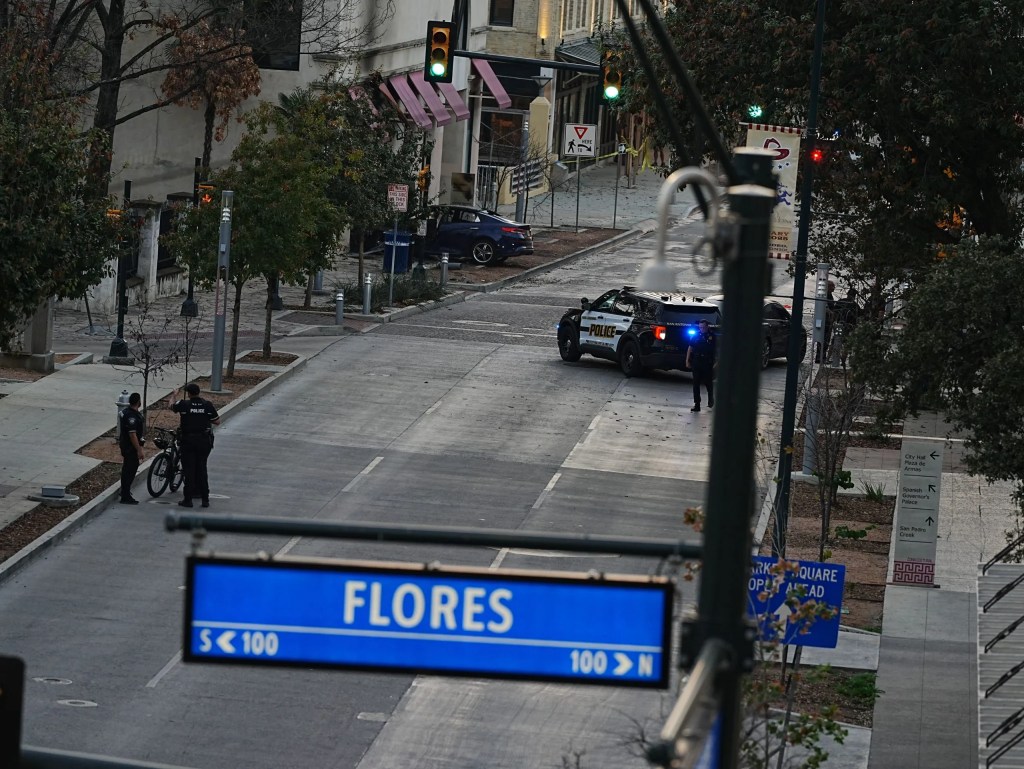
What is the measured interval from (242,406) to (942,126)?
12.1 m

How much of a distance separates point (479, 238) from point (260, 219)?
18.2m

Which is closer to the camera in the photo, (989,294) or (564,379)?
(989,294)

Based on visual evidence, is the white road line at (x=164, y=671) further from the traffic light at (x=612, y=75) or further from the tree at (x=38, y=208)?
the traffic light at (x=612, y=75)

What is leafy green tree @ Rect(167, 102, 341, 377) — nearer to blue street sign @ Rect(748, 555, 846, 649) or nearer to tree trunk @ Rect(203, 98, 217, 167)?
tree trunk @ Rect(203, 98, 217, 167)

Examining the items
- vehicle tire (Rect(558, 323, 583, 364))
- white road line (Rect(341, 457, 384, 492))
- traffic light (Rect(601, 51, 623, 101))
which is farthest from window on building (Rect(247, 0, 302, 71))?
white road line (Rect(341, 457, 384, 492))

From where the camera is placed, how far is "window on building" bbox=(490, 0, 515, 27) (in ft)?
227

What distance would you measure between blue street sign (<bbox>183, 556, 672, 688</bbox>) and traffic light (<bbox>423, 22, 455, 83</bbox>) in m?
23.2

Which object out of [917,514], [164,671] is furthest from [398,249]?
[164,671]

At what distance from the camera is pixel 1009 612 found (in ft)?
65.3

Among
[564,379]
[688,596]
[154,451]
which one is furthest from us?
[564,379]

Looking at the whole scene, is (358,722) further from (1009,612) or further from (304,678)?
(1009,612)

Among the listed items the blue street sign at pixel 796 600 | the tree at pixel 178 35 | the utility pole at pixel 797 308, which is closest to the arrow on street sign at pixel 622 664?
the blue street sign at pixel 796 600

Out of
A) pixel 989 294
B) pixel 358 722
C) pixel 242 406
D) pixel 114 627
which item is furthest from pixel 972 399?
pixel 242 406

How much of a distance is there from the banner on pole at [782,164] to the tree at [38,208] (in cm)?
847
